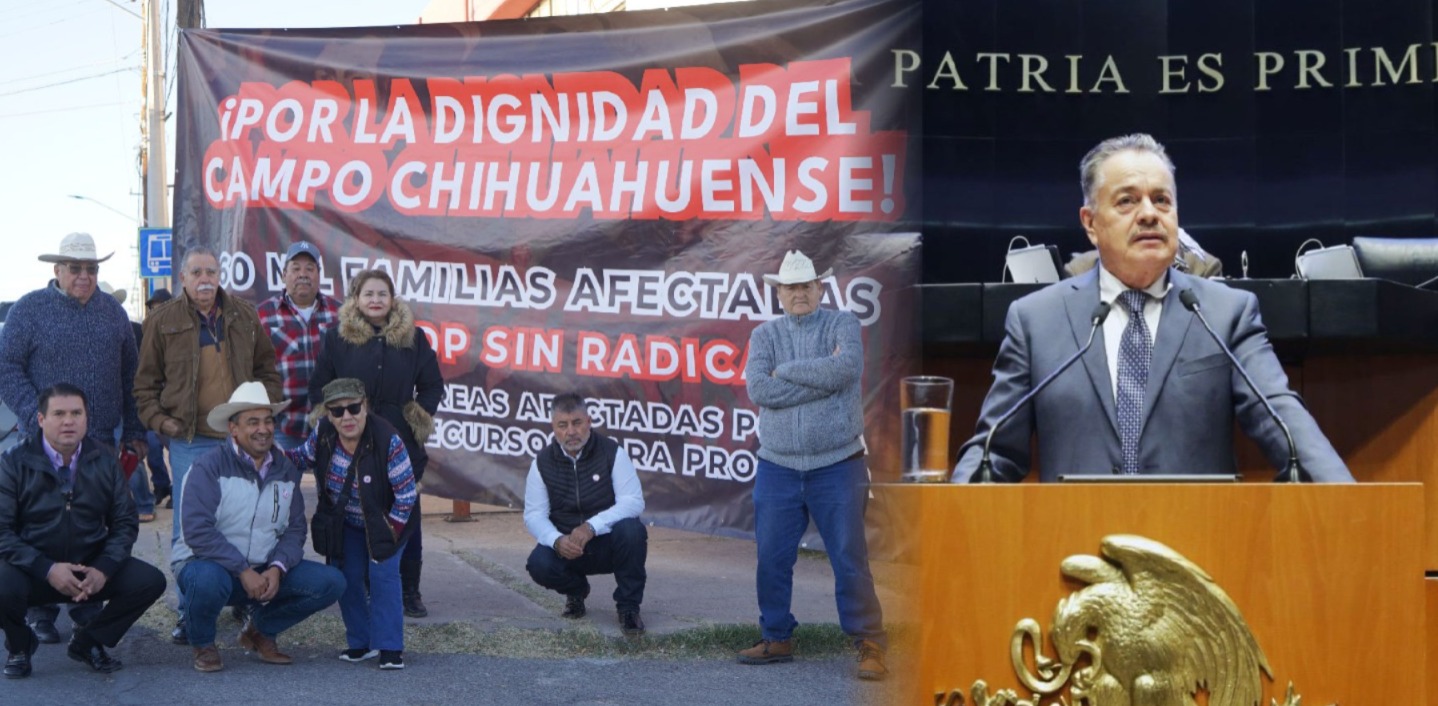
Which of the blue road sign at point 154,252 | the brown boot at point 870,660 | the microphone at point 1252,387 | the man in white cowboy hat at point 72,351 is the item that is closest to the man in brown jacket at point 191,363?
the man in white cowboy hat at point 72,351

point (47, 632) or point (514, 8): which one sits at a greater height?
point (514, 8)

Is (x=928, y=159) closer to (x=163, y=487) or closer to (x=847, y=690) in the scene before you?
(x=847, y=690)

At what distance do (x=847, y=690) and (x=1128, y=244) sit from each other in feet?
11.1

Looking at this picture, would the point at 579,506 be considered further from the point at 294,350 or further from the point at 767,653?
the point at 294,350

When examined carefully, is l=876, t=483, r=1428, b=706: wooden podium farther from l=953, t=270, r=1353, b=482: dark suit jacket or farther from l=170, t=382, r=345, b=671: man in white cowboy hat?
l=170, t=382, r=345, b=671: man in white cowboy hat

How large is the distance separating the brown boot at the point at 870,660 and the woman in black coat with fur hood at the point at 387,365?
214 cm

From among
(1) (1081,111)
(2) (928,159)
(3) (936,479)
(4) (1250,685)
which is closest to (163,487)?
(2) (928,159)

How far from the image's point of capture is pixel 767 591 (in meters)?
6.27

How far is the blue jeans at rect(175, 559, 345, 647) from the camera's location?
615cm

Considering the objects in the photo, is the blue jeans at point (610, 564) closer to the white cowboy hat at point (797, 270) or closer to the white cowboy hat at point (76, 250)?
the white cowboy hat at point (797, 270)

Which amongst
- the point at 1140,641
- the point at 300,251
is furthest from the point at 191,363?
the point at 1140,641

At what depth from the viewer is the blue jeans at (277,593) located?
6.15m

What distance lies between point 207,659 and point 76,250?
6.86ft

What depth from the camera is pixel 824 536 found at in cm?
636
